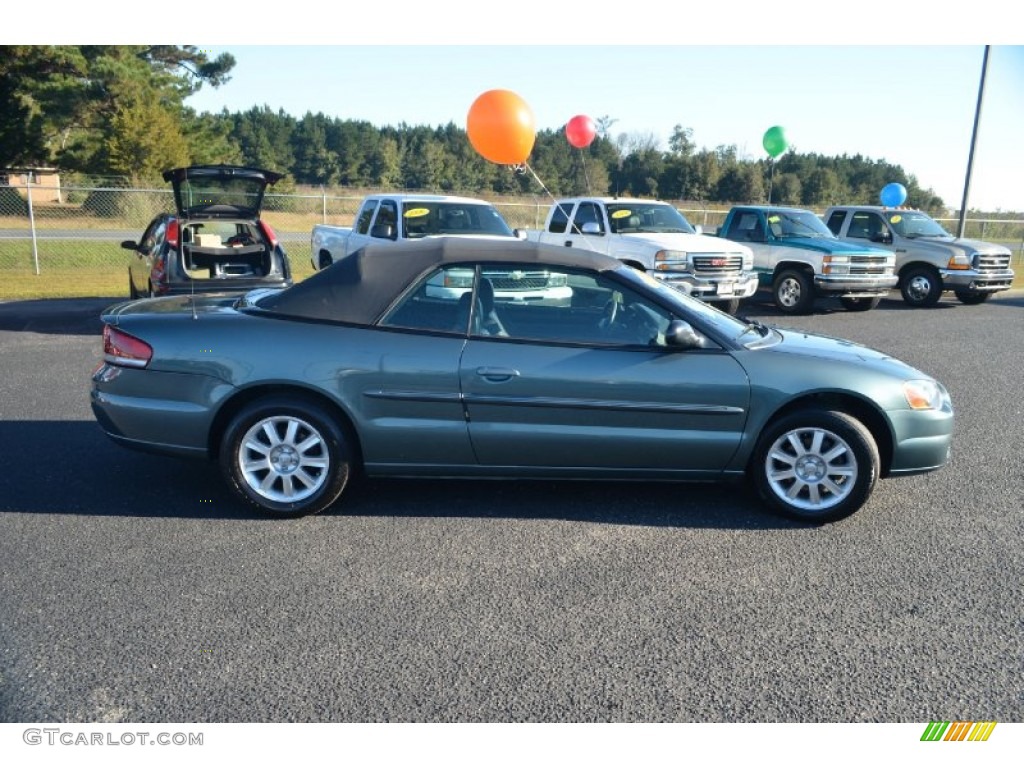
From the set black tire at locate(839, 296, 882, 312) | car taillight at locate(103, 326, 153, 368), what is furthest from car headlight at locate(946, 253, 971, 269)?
car taillight at locate(103, 326, 153, 368)

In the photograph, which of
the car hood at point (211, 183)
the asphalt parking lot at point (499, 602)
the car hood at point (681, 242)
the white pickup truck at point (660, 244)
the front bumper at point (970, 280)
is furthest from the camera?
the front bumper at point (970, 280)

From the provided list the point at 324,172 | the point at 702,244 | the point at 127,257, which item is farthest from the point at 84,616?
the point at 324,172

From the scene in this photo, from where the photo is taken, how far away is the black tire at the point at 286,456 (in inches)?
172

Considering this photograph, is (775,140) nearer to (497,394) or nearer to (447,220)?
(447,220)

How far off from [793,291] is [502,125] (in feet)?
21.7

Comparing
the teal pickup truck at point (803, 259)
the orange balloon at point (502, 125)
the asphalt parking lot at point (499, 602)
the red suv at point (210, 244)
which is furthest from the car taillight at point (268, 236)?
the teal pickup truck at point (803, 259)

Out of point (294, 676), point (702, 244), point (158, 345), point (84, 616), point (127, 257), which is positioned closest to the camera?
point (294, 676)

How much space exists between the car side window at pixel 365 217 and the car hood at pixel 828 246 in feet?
23.2

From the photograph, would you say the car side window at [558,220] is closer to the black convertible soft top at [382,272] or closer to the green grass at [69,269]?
the green grass at [69,269]

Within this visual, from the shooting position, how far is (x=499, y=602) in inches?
139
